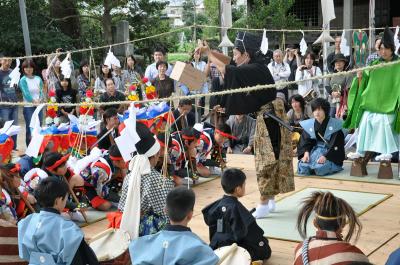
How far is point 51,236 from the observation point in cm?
292

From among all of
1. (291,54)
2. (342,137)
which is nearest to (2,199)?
(342,137)

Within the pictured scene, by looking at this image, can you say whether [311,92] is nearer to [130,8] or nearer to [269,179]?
[269,179]

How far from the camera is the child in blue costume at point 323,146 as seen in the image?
615 centimetres

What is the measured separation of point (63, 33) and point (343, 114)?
35.8 ft

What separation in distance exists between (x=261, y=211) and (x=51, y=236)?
7.24 feet

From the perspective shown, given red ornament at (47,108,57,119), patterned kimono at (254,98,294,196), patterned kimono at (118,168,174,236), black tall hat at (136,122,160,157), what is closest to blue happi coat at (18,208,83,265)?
patterned kimono at (118,168,174,236)

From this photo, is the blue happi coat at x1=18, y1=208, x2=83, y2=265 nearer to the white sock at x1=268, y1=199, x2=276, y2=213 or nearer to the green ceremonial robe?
the white sock at x1=268, y1=199, x2=276, y2=213

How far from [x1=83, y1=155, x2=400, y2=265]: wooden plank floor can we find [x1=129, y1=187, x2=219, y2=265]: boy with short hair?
1191mm

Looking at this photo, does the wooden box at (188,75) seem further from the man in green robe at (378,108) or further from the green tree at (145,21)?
the green tree at (145,21)

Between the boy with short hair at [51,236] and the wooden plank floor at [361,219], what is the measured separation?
1.43 m

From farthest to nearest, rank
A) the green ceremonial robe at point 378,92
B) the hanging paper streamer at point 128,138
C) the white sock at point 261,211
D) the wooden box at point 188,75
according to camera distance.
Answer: the green ceremonial robe at point 378,92 < the white sock at point 261,211 < the wooden box at point 188,75 < the hanging paper streamer at point 128,138

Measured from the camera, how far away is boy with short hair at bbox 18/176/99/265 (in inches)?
115

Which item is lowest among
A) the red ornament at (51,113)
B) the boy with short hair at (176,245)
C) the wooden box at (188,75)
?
the boy with short hair at (176,245)

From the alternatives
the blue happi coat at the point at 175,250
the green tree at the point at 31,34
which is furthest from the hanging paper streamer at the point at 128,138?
the green tree at the point at 31,34
